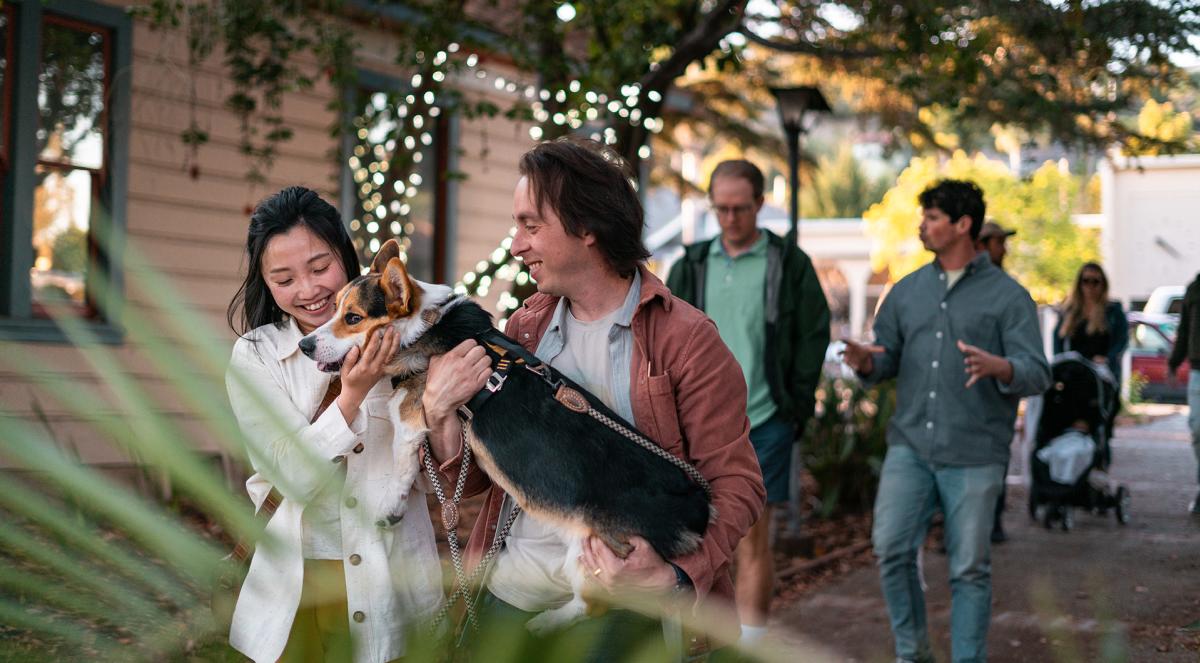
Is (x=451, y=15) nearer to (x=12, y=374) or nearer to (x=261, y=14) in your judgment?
(x=261, y=14)

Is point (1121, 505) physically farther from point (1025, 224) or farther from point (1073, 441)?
point (1025, 224)

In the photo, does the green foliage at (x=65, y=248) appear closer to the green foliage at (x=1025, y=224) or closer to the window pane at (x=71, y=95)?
the window pane at (x=71, y=95)

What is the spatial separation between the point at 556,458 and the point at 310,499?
4.86ft

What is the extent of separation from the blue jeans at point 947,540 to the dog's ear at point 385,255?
3.10m

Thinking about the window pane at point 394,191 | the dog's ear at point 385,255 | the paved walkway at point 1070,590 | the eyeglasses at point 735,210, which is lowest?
the paved walkway at point 1070,590

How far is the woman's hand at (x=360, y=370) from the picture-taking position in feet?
7.95

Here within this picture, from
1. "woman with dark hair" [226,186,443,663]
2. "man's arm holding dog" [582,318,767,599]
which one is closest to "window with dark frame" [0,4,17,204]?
"woman with dark hair" [226,186,443,663]

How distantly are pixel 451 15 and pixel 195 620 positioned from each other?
8.51 meters

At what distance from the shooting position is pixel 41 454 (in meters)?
0.73

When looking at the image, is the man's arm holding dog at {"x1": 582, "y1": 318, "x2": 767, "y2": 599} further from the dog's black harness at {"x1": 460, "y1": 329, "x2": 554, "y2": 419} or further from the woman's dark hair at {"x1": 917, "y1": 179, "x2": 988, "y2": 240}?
the woman's dark hair at {"x1": 917, "y1": 179, "x2": 988, "y2": 240}

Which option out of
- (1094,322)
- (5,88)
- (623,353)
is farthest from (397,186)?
(623,353)

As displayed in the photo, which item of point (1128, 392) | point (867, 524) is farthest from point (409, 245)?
point (1128, 392)

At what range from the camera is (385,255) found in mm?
2732

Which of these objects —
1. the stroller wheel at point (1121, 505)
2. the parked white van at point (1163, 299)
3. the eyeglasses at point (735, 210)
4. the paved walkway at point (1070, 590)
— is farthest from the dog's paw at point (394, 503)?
the parked white van at point (1163, 299)
